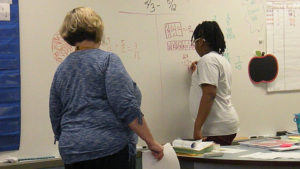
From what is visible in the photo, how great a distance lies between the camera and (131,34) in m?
2.84

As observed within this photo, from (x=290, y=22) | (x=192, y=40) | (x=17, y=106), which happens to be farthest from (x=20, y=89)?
(x=290, y=22)

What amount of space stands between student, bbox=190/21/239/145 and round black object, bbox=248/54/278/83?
60 cm

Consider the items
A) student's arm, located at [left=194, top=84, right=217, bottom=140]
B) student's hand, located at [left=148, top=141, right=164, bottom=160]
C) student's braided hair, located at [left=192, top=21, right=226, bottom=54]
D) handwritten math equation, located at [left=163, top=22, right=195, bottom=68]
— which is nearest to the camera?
student's hand, located at [left=148, top=141, right=164, bottom=160]

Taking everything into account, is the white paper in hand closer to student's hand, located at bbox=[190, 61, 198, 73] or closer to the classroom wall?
the classroom wall

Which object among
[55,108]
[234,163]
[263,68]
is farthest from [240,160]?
[263,68]

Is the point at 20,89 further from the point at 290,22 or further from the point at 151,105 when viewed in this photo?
the point at 290,22

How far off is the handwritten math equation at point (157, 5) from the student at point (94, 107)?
1.13 metres

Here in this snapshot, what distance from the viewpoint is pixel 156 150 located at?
6.09 feet

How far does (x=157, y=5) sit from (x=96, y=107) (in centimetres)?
138

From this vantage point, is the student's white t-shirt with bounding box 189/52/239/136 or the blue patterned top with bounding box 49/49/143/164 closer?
the blue patterned top with bounding box 49/49/143/164

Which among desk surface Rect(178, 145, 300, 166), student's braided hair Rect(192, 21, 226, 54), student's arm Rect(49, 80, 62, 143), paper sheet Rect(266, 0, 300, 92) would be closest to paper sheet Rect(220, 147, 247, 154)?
Answer: desk surface Rect(178, 145, 300, 166)

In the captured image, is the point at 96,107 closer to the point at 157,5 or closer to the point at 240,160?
the point at 240,160

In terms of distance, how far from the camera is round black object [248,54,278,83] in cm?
336

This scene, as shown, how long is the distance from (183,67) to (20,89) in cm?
114
